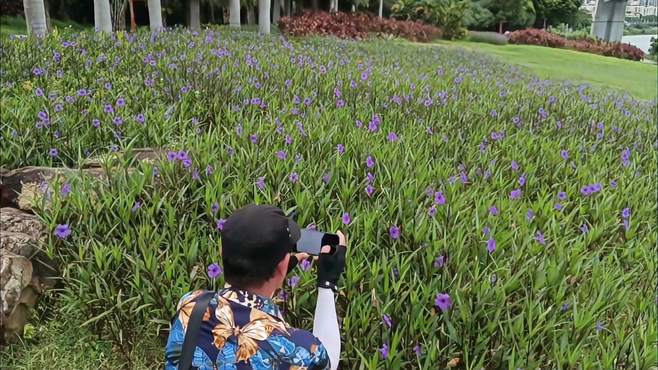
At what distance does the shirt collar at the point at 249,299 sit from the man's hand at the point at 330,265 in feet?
0.88

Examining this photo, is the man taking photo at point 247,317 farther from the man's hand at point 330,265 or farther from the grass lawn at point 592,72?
the grass lawn at point 592,72

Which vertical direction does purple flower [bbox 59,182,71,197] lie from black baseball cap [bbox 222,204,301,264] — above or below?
below

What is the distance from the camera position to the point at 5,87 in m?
4.82

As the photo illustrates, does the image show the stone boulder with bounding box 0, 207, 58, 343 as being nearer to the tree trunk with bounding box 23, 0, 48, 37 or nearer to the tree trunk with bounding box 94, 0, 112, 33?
the tree trunk with bounding box 23, 0, 48, 37

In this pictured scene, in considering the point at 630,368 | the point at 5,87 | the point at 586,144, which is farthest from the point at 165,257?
the point at 586,144

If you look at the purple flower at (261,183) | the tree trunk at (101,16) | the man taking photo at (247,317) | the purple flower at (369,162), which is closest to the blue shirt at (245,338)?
the man taking photo at (247,317)

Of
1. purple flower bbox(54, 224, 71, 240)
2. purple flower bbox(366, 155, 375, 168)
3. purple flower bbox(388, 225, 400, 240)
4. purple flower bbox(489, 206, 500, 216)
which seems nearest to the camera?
purple flower bbox(54, 224, 71, 240)

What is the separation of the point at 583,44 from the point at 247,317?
32537 millimetres

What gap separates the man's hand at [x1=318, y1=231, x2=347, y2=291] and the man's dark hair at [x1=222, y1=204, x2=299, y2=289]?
26cm

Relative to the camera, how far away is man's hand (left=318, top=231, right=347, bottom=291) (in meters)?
1.74

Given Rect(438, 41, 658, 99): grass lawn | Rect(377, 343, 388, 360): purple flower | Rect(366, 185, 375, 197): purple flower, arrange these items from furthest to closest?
Rect(438, 41, 658, 99): grass lawn → Rect(366, 185, 375, 197): purple flower → Rect(377, 343, 388, 360): purple flower

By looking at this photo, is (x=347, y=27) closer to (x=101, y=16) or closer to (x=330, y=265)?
(x=101, y=16)

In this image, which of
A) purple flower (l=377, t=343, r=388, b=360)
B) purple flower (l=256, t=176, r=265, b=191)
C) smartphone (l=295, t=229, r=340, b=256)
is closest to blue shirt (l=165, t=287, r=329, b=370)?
smartphone (l=295, t=229, r=340, b=256)

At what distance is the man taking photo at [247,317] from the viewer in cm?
143
